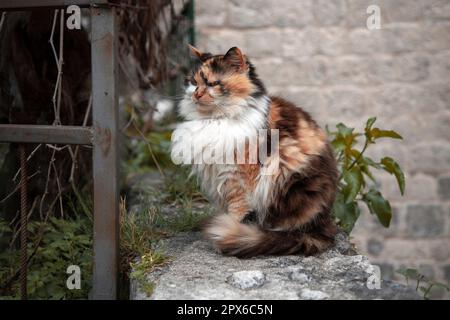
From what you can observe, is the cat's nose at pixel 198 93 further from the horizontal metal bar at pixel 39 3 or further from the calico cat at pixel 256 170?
the horizontal metal bar at pixel 39 3

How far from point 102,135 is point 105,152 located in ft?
0.23

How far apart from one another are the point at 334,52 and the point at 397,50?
538mm

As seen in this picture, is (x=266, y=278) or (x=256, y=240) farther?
(x=256, y=240)

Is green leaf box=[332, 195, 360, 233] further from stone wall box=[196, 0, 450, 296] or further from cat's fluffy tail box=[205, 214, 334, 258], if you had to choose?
stone wall box=[196, 0, 450, 296]

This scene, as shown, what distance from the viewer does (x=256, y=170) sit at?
108 inches

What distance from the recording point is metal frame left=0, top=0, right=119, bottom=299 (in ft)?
7.88

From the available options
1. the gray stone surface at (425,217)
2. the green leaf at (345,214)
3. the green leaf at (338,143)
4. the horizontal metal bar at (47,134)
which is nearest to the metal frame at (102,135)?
the horizontal metal bar at (47,134)

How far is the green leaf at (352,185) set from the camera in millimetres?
3367

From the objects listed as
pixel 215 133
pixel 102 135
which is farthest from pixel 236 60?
pixel 102 135

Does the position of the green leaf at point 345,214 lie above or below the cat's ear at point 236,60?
below

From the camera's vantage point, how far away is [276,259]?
2.65 m

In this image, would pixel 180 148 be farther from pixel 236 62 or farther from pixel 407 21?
pixel 407 21

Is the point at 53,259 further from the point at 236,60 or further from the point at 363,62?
the point at 363,62
